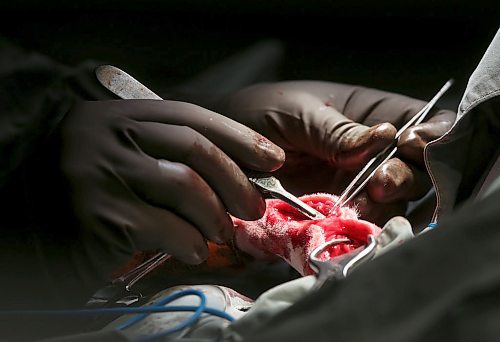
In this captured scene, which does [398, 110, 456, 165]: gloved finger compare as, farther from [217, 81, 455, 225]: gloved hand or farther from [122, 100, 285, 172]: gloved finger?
[122, 100, 285, 172]: gloved finger

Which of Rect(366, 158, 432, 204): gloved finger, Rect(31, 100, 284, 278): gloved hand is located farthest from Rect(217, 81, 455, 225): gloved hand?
Rect(31, 100, 284, 278): gloved hand

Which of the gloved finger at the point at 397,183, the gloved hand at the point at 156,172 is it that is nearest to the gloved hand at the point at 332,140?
the gloved finger at the point at 397,183

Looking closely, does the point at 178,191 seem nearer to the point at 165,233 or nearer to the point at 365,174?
the point at 165,233

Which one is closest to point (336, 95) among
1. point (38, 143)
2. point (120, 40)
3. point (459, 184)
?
point (459, 184)

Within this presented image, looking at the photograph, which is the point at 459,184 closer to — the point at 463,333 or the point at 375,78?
the point at 375,78

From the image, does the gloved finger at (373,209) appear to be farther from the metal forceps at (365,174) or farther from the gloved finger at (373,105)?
the gloved finger at (373,105)

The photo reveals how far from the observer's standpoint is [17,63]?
1.74 feet

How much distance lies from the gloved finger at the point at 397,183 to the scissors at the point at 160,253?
9 centimetres

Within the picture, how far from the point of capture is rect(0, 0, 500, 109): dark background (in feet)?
1.97

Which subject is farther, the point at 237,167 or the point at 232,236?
the point at 232,236

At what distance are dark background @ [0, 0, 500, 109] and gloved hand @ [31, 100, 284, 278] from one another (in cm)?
6

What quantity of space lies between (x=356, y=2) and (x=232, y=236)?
1.02 ft

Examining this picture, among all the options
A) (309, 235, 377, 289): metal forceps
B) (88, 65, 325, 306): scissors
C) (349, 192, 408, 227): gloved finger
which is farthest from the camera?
(349, 192, 408, 227): gloved finger

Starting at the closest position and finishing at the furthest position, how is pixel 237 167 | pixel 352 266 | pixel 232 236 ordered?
pixel 352 266 → pixel 237 167 → pixel 232 236
